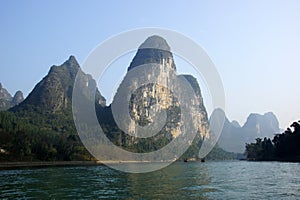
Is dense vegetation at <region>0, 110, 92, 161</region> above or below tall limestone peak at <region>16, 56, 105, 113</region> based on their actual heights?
below

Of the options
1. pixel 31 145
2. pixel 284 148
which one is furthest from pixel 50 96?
pixel 284 148

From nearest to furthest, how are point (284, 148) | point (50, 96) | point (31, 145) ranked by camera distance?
point (31, 145) → point (284, 148) → point (50, 96)

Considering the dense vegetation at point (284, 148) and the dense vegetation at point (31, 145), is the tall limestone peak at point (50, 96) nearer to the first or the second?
the dense vegetation at point (31, 145)

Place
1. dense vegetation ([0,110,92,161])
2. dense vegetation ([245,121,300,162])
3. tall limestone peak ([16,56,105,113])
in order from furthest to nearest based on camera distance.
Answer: tall limestone peak ([16,56,105,113]) < dense vegetation ([245,121,300,162]) < dense vegetation ([0,110,92,161])

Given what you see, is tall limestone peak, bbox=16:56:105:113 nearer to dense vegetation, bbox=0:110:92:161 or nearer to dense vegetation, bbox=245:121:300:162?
dense vegetation, bbox=0:110:92:161

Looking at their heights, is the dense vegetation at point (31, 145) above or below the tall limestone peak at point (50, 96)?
below

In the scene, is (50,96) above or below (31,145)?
above

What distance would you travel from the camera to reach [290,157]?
316 ft

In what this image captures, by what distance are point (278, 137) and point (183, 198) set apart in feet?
323

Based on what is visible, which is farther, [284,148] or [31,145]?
[284,148]

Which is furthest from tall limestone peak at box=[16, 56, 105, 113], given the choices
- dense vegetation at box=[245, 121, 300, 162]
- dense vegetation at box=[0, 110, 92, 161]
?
dense vegetation at box=[245, 121, 300, 162]

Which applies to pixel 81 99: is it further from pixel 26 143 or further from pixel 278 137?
pixel 278 137

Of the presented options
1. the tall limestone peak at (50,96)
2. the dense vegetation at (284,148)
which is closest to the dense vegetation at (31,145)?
the tall limestone peak at (50,96)

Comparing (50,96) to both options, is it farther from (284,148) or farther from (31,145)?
(284,148)
